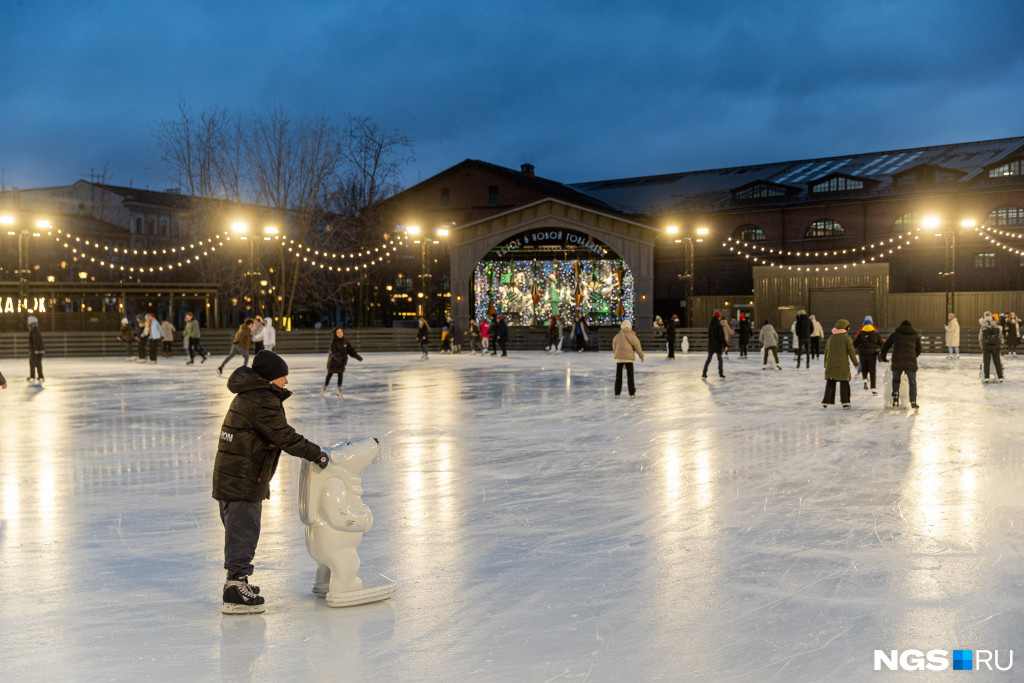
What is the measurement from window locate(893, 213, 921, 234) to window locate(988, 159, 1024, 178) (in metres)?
3.40

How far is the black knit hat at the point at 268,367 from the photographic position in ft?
14.7

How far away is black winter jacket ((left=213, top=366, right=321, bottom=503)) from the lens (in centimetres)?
438

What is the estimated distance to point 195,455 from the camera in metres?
9.46

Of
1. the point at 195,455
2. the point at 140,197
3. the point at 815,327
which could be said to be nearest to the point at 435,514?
the point at 195,455

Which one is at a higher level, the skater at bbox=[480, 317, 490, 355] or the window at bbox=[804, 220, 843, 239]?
the window at bbox=[804, 220, 843, 239]

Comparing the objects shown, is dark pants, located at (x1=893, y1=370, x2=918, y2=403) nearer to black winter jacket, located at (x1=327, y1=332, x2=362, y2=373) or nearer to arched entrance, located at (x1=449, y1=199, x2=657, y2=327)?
black winter jacket, located at (x1=327, y1=332, x2=362, y2=373)

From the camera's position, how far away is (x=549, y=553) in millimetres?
5441

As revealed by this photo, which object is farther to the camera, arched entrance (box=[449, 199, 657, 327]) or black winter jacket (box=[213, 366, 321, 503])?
arched entrance (box=[449, 199, 657, 327])

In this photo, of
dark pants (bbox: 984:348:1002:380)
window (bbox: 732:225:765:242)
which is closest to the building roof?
window (bbox: 732:225:765:242)

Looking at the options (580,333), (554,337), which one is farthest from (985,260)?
(554,337)

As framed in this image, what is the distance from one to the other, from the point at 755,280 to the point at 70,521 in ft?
118

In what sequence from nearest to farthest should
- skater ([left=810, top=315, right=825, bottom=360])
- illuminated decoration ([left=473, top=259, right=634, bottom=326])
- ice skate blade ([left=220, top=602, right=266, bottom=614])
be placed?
ice skate blade ([left=220, top=602, right=266, bottom=614]) < skater ([left=810, top=315, right=825, bottom=360]) < illuminated decoration ([left=473, top=259, right=634, bottom=326])

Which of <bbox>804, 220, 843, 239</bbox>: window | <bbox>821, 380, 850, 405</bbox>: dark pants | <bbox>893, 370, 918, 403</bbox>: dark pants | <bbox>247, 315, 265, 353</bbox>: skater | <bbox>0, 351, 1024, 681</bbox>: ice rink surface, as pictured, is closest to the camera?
<bbox>0, 351, 1024, 681</bbox>: ice rink surface

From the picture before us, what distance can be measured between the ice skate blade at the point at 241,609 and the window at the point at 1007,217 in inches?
1616
